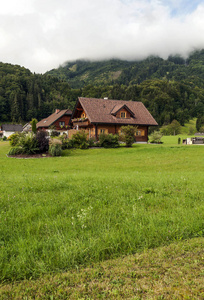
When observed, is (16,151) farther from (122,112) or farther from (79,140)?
(122,112)

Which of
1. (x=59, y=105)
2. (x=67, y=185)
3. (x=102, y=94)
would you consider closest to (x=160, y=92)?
(x=102, y=94)

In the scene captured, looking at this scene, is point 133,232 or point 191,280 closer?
point 191,280

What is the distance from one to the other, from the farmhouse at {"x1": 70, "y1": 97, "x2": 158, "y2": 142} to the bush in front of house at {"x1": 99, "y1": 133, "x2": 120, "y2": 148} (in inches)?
272

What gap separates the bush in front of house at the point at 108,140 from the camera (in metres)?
29.6

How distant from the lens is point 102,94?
459 ft

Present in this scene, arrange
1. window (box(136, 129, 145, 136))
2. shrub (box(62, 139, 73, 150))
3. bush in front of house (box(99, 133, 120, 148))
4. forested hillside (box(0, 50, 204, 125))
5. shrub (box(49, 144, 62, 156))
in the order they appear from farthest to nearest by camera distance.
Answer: forested hillside (box(0, 50, 204, 125)) → window (box(136, 129, 145, 136)) → bush in front of house (box(99, 133, 120, 148)) → shrub (box(62, 139, 73, 150)) → shrub (box(49, 144, 62, 156))

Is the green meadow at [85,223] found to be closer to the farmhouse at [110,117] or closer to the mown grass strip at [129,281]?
the mown grass strip at [129,281]

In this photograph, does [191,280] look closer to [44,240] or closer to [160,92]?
[44,240]

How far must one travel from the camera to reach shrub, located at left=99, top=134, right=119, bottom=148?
2958cm

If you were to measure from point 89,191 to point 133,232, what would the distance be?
2.81 meters

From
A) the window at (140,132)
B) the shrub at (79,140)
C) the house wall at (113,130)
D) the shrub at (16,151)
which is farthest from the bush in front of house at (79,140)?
the window at (140,132)

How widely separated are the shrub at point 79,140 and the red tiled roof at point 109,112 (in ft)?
25.2

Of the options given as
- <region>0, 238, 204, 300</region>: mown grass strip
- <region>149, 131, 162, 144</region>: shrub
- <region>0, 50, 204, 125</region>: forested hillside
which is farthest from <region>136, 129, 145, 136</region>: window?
<region>0, 50, 204, 125</region>: forested hillside

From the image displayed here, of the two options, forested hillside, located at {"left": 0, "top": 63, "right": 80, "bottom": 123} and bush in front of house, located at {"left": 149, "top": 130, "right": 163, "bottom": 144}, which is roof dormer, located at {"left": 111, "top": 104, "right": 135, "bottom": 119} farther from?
forested hillside, located at {"left": 0, "top": 63, "right": 80, "bottom": 123}
